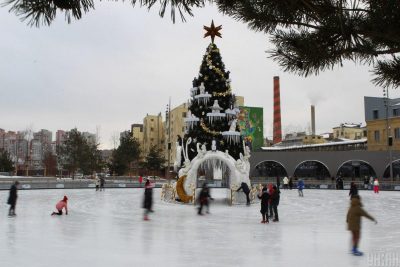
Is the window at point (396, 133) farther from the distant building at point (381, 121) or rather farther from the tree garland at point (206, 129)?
the tree garland at point (206, 129)

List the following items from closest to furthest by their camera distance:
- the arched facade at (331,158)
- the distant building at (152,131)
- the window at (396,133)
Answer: the arched facade at (331,158)
the window at (396,133)
the distant building at (152,131)

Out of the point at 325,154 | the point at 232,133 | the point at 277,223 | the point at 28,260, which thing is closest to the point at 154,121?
A: the point at 325,154

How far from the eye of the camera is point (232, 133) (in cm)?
2325

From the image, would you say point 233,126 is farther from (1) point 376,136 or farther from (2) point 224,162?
(1) point 376,136

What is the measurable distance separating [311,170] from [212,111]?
31026 mm

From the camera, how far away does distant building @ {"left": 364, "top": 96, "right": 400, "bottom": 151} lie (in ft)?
173

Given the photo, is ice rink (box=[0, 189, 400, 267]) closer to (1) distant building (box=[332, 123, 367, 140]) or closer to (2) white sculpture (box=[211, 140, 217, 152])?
(2) white sculpture (box=[211, 140, 217, 152])

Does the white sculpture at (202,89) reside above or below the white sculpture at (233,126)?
above

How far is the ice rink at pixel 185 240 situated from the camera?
8328 mm

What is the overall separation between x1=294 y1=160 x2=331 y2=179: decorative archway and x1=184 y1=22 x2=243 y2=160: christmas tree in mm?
27567

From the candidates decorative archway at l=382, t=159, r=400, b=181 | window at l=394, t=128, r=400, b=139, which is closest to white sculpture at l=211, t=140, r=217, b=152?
decorative archway at l=382, t=159, r=400, b=181

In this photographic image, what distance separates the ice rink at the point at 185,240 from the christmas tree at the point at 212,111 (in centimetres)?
677

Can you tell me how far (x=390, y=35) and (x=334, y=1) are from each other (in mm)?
494

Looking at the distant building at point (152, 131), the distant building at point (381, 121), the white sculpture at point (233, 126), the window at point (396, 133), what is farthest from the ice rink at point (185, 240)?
the distant building at point (152, 131)
